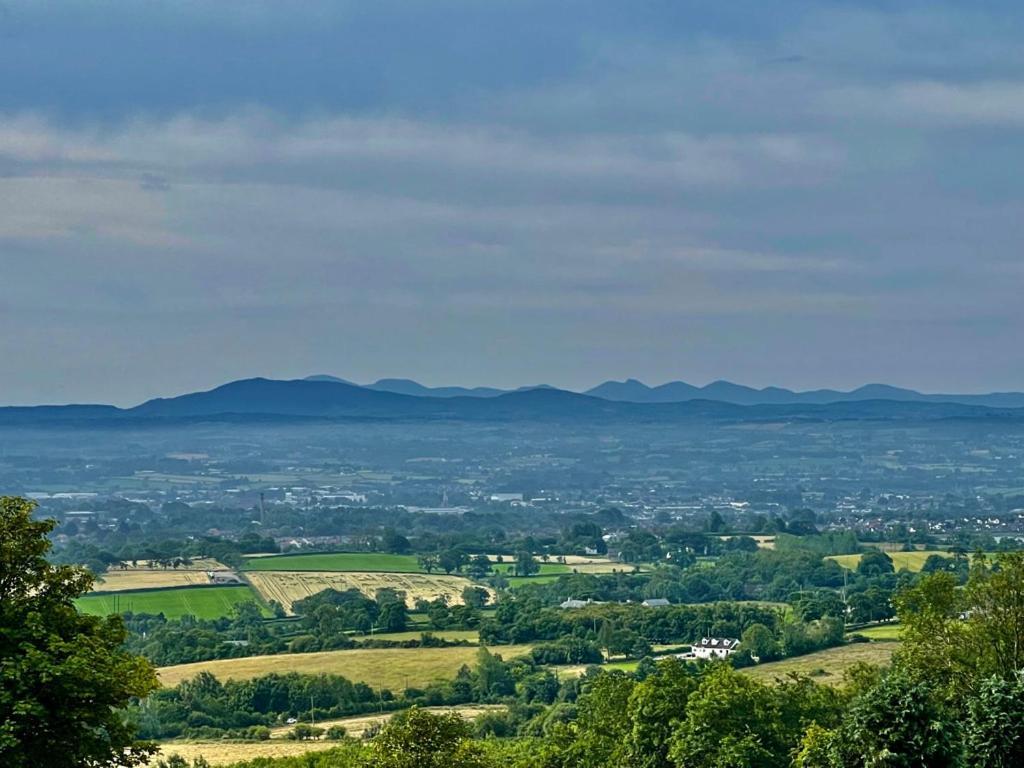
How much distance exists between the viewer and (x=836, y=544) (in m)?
183

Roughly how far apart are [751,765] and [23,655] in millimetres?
21397

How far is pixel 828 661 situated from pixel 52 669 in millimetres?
67573

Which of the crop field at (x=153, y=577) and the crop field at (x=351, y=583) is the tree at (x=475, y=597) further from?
the crop field at (x=153, y=577)

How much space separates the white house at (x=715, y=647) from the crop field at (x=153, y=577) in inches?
2586

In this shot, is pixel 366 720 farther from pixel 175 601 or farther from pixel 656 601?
pixel 656 601

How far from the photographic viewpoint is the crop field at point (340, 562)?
Answer: 545 feet

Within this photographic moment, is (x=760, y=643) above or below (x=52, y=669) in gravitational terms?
below

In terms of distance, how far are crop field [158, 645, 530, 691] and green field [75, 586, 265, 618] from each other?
30.2 m

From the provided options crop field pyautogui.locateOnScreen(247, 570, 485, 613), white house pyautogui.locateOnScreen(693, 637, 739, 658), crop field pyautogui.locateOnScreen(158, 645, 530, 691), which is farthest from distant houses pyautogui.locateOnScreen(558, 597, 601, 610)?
crop field pyautogui.locateOnScreen(158, 645, 530, 691)

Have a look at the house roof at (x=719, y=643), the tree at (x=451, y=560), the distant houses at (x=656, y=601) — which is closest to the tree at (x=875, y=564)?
the distant houses at (x=656, y=601)

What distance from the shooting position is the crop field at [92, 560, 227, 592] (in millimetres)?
146500

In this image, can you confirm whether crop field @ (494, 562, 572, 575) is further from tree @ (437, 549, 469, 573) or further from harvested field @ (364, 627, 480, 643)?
harvested field @ (364, 627, 480, 643)

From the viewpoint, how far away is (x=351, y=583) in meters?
148

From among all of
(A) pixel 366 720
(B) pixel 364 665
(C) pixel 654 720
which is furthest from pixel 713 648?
(C) pixel 654 720
